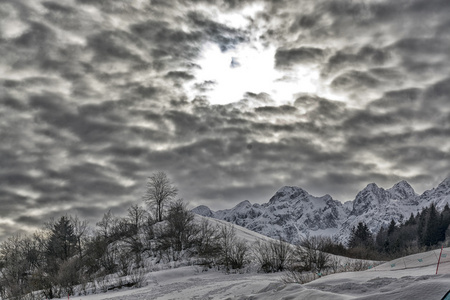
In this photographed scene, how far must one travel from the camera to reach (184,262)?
146 feet

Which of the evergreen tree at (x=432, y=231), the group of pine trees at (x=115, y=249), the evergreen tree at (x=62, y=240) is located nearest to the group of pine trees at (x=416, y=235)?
the evergreen tree at (x=432, y=231)

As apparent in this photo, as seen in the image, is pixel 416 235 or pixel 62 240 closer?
pixel 62 240

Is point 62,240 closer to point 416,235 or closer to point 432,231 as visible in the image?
point 432,231

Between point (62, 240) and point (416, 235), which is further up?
point (62, 240)

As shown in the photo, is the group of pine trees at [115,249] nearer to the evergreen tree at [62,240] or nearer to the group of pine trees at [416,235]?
the evergreen tree at [62,240]

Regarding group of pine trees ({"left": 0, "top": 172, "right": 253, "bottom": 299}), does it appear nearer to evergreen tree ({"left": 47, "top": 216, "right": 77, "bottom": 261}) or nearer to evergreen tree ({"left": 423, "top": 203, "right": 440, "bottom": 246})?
evergreen tree ({"left": 47, "top": 216, "right": 77, "bottom": 261})

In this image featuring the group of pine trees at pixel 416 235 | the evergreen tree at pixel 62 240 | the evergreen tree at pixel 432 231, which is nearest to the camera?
the evergreen tree at pixel 62 240

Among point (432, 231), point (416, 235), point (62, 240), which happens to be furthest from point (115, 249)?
point (416, 235)

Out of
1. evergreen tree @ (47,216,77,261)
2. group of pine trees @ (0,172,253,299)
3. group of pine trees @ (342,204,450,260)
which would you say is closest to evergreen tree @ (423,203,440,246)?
group of pine trees @ (342,204,450,260)

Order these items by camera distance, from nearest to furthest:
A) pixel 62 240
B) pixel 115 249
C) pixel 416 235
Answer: pixel 115 249 < pixel 62 240 < pixel 416 235

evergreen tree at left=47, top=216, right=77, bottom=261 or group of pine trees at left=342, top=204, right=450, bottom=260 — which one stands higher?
evergreen tree at left=47, top=216, right=77, bottom=261

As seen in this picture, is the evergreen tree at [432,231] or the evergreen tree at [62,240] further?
the evergreen tree at [432,231]

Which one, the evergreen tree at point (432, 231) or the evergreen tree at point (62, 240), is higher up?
the evergreen tree at point (62, 240)

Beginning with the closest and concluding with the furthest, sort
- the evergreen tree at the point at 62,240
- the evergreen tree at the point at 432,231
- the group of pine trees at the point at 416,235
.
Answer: the evergreen tree at the point at 62,240, the group of pine trees at the point at 416,235, the evergreen tree at the point at 432,231
